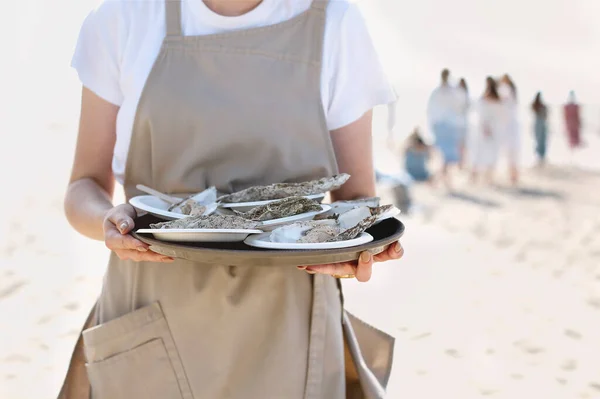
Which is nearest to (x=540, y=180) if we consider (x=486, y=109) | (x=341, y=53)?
(x=486, y=109)

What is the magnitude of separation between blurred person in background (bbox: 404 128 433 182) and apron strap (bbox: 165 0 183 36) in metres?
7.20

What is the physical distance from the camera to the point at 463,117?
347 inches

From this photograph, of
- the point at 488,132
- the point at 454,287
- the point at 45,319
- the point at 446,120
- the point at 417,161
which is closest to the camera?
the point at 45,319

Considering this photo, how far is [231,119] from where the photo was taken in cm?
129

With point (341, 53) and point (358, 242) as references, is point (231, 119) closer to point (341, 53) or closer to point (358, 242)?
point (341, 53)

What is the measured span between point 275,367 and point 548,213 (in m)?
6.34

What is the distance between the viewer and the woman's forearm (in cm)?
136

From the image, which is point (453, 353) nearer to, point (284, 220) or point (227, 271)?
point (227, 271)

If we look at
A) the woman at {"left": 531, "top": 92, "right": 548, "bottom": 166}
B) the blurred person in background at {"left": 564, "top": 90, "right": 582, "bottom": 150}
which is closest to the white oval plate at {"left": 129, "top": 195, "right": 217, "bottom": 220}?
the woman at {"left": 531, "top": 92, "right": 548, "bottom": 166}

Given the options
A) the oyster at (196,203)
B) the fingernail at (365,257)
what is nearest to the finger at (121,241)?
the oyster at (196,203)

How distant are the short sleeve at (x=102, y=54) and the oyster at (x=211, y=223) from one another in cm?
36

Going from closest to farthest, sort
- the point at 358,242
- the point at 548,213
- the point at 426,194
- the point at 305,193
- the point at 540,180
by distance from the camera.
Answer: the point at 358,242, the point at 305,193, the point at 548,213, the point at 426,194, the point at 540,180

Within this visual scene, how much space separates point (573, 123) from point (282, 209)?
9.55 m

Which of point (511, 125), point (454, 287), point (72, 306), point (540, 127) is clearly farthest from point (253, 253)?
point (540, 127)
